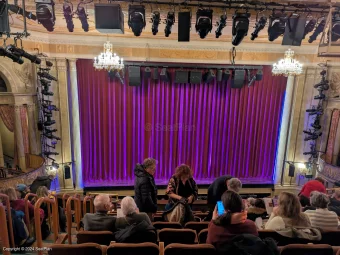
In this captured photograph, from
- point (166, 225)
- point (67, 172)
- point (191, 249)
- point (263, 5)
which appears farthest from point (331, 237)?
point (67, 172)

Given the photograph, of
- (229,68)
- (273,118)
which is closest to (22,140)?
(229,68)

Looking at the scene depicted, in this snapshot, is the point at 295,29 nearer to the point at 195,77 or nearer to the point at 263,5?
the point at 263,5

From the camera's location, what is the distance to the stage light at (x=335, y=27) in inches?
150

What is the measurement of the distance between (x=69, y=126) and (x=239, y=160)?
5716 millimetres

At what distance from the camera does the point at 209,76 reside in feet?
26.6

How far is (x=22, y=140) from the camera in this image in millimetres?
7762

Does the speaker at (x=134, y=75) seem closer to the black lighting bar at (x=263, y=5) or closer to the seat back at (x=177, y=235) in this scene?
the black lighting bar at (x=263, y=5)

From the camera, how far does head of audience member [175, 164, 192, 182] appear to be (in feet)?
13.0

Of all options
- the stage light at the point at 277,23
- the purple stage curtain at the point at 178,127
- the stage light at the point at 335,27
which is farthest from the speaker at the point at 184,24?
the purple stage curtain at the point at 178,127

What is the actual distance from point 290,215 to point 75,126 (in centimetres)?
699

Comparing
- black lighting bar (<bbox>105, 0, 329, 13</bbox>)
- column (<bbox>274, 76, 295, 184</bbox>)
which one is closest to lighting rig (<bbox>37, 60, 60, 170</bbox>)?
black lighting bar (<bbox>105, 0, 329, 13</bbox>)

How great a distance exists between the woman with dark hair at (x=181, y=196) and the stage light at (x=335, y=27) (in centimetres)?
271

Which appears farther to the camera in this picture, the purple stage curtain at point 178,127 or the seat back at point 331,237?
the purple stage curtain at point 178,127

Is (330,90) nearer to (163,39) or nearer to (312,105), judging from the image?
(312,105)
